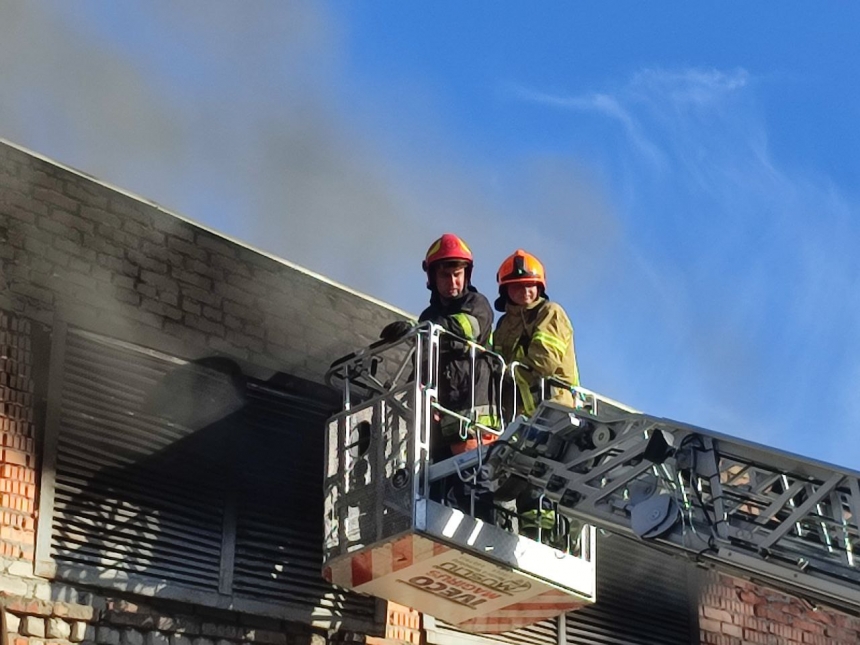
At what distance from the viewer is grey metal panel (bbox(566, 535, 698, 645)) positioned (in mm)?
10977

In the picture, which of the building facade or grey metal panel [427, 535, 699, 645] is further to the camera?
grey metal panel [427, 535, 699, 645]

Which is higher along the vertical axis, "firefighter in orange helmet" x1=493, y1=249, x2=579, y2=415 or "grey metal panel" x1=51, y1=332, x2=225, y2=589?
"firefighter in orange helmet" x1=493, y1=249, x2=579, y2=415

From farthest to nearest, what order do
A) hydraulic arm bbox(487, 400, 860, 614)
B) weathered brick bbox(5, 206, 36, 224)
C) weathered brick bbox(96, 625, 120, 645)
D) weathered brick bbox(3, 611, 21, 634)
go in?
weathered brick bbox(5, 206, 36, 224), weathered brick bbox(96, 625, 120, 645), weathered brick bbox(3, 611, 21, 634), hydraulic arm bbox(487, 400, 860, 614)

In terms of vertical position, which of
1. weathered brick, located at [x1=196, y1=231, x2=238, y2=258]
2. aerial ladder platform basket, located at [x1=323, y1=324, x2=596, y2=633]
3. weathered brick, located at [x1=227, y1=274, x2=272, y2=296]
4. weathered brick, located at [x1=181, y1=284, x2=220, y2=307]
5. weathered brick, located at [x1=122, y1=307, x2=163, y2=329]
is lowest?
aerial ladder platform basket, located at [x1=323, y1=324, x2=596, y2=633]

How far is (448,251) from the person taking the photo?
8797mm

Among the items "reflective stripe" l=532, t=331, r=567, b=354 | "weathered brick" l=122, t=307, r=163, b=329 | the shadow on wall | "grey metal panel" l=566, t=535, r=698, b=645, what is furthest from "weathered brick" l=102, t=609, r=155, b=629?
"grey metal panel" l=566, t=535, r=698, b=645

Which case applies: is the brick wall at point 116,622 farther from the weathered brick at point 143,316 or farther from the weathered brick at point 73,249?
the weathered brick at point 73,249

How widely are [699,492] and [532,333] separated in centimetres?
183

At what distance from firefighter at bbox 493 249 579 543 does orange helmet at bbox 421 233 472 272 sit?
24cm

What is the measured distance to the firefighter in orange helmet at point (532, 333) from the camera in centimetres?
859

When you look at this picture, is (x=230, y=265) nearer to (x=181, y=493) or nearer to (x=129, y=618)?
(x=181, y=493)

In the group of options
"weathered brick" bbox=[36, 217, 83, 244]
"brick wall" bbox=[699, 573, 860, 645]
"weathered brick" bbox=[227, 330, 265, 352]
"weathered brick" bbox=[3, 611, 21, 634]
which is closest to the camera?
"weathered brick" bbox=[3, 611, 21, 634]

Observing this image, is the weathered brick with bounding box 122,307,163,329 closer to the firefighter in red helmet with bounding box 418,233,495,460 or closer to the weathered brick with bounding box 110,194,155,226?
the weathered brick with bounding box 110,194,155,226

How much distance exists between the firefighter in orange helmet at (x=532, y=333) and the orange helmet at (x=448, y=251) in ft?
0.78
